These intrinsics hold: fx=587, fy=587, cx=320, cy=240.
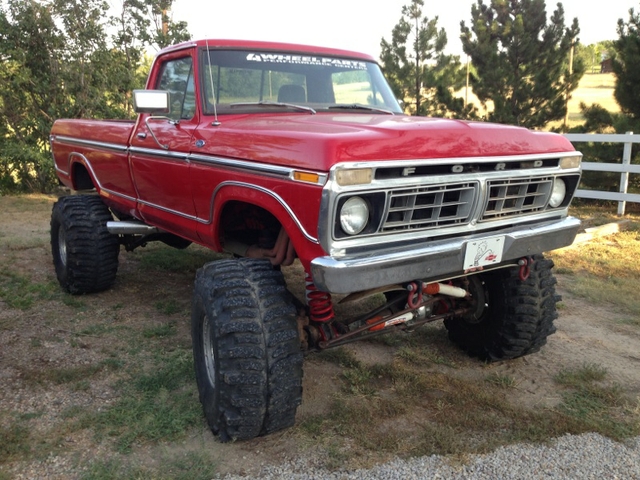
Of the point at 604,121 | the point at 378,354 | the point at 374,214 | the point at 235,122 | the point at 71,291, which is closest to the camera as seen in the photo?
the point at 374,214

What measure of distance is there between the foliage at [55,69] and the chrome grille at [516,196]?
10.1 meters

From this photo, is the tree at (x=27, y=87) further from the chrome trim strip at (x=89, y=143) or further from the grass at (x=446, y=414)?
the grass at (x=446, y=414)

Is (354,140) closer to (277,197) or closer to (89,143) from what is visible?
(277,197)

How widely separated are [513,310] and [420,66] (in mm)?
11445

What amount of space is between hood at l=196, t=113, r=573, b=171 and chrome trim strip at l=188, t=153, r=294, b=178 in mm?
28

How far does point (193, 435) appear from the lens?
313cm

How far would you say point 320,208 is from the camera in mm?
2604

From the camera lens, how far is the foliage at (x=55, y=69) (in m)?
11.1

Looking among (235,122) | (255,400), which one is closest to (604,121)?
(235,122)

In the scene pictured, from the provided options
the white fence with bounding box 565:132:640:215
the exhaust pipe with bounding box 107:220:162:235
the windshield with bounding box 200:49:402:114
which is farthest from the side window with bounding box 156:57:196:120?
the white fence with bounding box 565:132:640:215

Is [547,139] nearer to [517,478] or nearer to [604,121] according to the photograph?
[517,478]

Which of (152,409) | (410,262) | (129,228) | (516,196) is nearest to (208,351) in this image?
(152,409)

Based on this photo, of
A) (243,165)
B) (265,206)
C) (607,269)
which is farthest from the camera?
(607,269)

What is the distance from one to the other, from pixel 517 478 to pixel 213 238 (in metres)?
2.17
